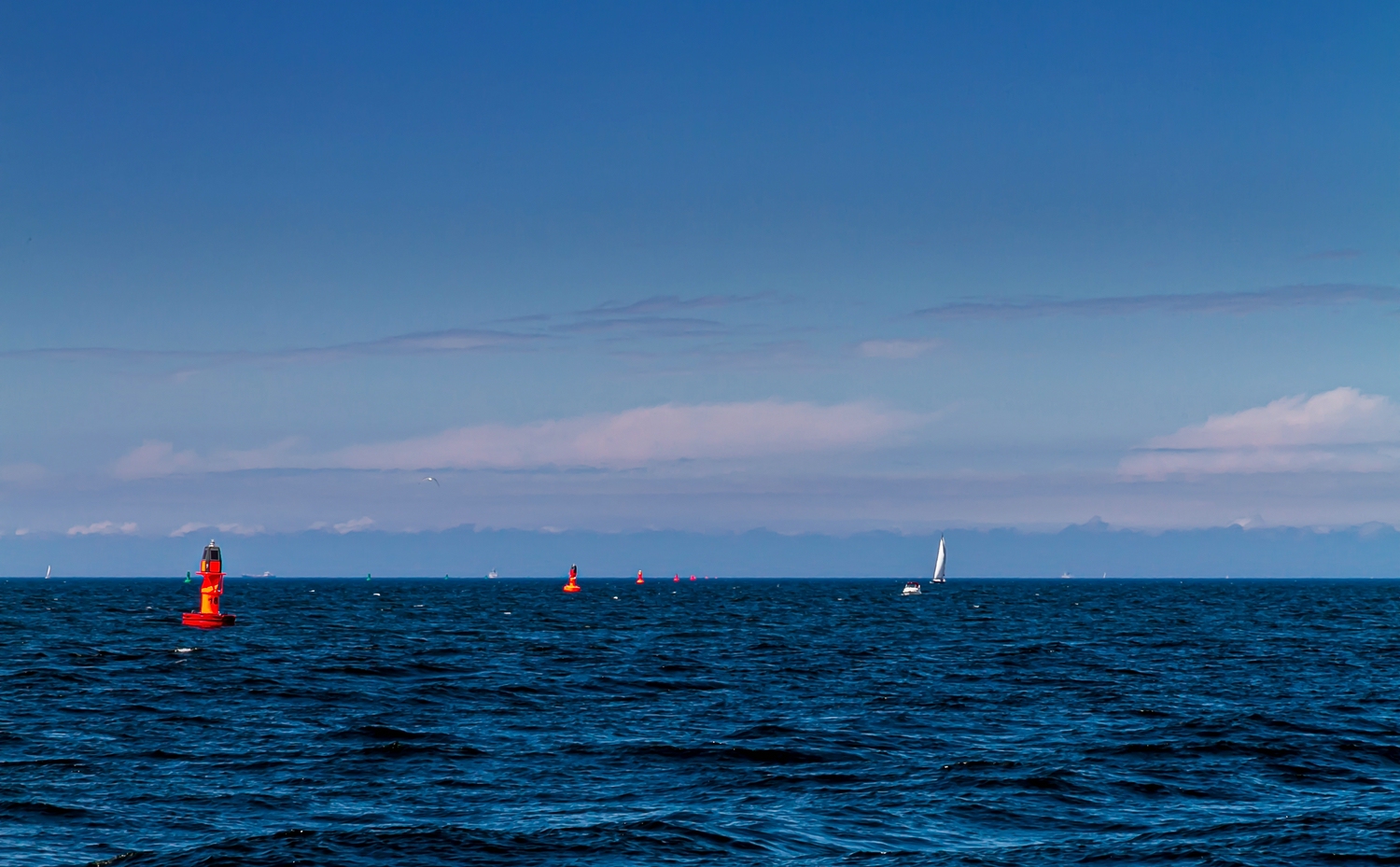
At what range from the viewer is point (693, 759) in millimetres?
34688

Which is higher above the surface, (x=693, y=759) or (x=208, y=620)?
(x=208, y=620)

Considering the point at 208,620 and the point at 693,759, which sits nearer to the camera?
the point at 693,759

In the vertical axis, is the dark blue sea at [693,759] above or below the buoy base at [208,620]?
below

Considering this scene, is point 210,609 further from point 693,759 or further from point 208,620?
point 693,759

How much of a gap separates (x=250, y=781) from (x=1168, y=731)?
1050 inches

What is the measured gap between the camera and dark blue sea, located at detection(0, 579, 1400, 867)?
25.2m

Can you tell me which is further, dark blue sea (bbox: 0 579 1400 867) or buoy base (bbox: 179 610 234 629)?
buoy base (bbox: 179 610 234 629)

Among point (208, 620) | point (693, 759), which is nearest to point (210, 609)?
point (208, 620)

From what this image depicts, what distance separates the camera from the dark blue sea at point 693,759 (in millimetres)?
25219

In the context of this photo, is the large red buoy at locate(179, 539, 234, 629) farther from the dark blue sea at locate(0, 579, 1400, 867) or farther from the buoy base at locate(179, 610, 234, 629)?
the dark blue sea at locate(0, 579, 1400, 867)

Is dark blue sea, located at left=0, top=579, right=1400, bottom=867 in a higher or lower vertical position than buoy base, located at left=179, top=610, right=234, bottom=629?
lower

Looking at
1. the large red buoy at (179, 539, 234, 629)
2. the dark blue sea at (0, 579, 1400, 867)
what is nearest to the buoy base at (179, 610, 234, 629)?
the large red buoy at (179, 539, 234, 629)

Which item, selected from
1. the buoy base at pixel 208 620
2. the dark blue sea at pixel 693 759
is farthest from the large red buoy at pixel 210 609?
the dark blue sea at pixel 693 759

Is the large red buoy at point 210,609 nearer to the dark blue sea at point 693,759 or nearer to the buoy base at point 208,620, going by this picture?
the buoy base at point 208,620
